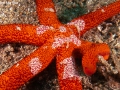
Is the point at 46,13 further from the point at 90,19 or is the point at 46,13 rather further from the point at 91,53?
the point at 91,53

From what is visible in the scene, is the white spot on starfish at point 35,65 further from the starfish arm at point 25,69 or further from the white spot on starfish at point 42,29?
the white spot on starfish at point 42,29

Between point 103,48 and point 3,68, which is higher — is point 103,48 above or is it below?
above

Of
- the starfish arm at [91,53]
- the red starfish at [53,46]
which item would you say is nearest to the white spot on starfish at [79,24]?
the red starfish at [53,46]

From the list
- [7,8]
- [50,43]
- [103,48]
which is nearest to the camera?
[103,48]

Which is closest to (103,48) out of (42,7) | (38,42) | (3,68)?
(38,42)

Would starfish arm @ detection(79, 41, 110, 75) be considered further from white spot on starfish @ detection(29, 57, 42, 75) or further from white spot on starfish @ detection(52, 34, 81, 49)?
white spot on starfish @ detection(29, 57, 42, 75)

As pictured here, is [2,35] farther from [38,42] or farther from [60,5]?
[60,5]

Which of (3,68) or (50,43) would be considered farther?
(3,68)
